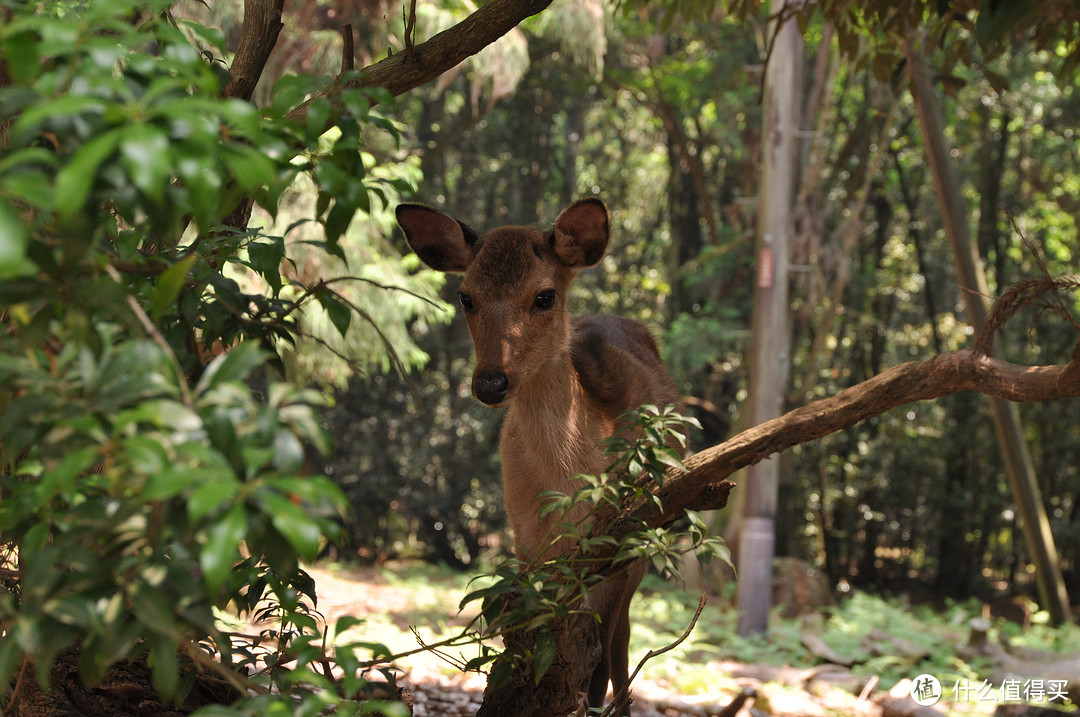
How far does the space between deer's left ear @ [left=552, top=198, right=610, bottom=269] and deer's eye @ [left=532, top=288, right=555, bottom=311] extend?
23 centimetres

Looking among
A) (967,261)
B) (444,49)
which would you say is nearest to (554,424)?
(444,49)

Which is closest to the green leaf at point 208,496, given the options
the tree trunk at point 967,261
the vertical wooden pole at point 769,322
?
the tree trunk at point 967,261

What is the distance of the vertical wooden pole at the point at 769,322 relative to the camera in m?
7.95

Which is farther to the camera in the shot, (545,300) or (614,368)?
(614,368)

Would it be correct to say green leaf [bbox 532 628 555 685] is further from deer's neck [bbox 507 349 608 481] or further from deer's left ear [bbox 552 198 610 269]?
deer's left ear [bbox 552 198 610 269]

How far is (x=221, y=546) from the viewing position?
1.19m

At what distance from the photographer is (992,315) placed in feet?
10.7

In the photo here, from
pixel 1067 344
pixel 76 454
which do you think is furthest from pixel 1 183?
pixel 1067 344

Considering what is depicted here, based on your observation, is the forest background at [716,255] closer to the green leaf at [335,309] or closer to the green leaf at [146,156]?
the green leaf at [335,309]

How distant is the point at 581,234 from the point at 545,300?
369 mm

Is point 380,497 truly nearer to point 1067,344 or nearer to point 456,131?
point 456,131

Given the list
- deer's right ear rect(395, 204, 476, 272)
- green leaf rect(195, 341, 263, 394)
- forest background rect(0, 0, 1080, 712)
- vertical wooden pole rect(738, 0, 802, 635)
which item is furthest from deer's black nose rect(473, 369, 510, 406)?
vertical wooden pole rect(738, 0, 802, 635)

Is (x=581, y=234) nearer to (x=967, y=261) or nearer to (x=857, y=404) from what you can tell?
(x=857, y=404)

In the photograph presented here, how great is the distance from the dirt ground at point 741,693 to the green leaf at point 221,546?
8.73 feet
